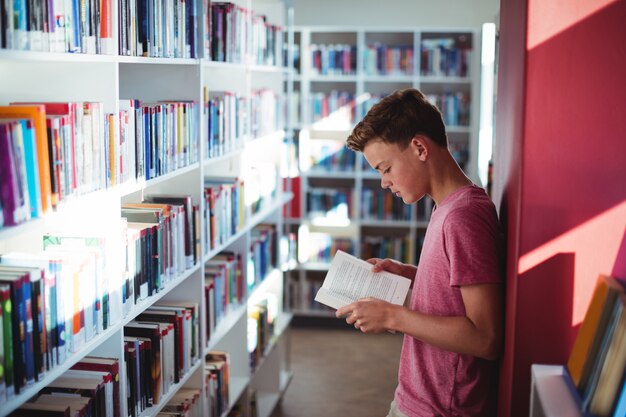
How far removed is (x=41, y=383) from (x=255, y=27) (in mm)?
2432

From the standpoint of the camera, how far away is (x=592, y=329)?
1.53 metres

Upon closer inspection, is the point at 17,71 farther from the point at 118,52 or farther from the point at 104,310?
the point at 104,310

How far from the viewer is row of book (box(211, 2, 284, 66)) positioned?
3135mm

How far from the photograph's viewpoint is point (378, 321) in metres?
1.93

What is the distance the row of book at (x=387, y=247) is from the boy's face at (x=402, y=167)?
154 inches

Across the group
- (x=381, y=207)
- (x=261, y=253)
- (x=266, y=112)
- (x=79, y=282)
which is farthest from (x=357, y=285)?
(x=381, y=207)

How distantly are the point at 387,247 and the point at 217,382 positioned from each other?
2.97 meters

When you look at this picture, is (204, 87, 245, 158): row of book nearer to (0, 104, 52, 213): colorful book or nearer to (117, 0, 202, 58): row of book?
(117, 0, 202, 58): row of book

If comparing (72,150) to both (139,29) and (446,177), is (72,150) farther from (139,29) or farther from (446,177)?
(446,177)

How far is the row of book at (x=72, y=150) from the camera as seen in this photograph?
5.15ft

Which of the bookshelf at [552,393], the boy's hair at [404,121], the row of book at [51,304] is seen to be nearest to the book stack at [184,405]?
the row of book at [51,304]

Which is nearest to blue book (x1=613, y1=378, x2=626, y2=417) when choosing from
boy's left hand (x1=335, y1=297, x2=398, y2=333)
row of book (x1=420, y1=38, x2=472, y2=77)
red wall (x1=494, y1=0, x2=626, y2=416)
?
red wall (x1=494, y1=0, x2=626, y2=416)

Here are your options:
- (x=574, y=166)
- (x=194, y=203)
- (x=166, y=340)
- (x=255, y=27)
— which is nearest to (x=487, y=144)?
(x=255, y=27)

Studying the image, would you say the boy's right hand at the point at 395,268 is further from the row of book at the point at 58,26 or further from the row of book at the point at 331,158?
the row of book at the point at 331,158
